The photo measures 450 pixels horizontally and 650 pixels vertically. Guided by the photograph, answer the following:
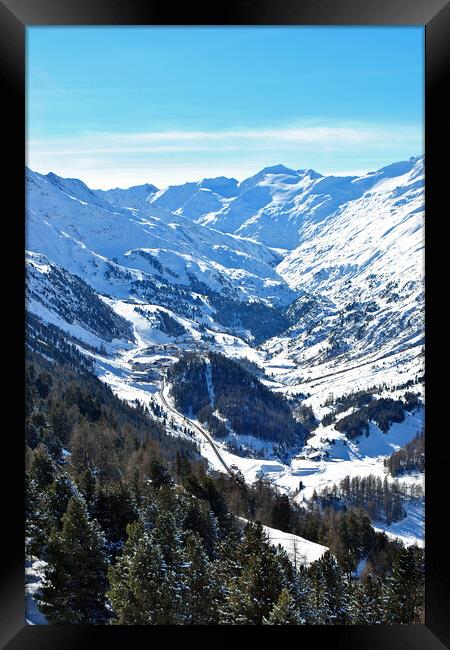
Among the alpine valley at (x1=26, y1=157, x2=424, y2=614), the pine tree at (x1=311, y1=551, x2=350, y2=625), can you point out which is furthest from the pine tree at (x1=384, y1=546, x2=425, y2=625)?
the alpine valley at (x1=26, y1=157, x2=424, y2=614)

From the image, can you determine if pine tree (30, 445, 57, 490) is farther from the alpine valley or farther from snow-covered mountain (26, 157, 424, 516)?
snow-covered mountain (26, 157, 424, 516)

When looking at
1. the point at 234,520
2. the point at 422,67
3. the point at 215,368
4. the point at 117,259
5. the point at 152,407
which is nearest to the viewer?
the point at 422,67

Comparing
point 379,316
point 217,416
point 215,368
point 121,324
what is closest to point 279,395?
point 215,368

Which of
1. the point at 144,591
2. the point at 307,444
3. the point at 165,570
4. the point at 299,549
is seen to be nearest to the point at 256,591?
the point at 165,570

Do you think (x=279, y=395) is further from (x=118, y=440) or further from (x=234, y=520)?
(x=234, y=520)

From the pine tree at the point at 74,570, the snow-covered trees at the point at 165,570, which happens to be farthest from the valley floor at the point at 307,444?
the pine tree at the point at 74,570
